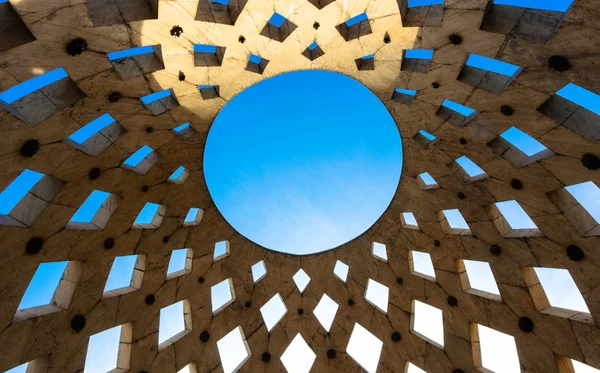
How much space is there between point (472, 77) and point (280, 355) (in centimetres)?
1889

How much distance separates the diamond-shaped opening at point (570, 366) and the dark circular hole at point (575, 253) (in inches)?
192

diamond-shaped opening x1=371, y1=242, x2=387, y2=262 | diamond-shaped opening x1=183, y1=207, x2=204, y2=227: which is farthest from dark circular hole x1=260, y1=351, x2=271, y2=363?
diamond-shaped opening x1=183, y1=207, x2=204, y2=227

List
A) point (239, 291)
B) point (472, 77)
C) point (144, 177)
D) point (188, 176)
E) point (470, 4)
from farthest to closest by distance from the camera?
point (239, 291), point (188, 176), point (144, 177), point (472, 77), point (470, 4)

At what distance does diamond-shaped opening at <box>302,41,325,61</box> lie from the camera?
44.5 feet

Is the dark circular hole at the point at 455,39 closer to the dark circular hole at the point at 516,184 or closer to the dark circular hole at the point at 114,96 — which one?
the dark circular hole at the point at 516,184

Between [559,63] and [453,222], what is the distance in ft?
31.5

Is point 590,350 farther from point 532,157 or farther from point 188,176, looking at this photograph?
point 188,176

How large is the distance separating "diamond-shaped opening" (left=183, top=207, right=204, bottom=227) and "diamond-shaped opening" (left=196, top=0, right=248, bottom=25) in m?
10.4

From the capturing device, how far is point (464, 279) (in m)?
18.1

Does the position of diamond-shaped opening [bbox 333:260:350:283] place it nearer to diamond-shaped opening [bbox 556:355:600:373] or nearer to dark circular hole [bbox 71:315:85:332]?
diamond-shaped opening [bbox 556:355:600:373]

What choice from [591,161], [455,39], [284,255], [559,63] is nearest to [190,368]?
[284,255]

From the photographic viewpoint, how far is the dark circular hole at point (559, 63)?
1009 cm

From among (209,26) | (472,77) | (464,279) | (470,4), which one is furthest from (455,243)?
(209,26)

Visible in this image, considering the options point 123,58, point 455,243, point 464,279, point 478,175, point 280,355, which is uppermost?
point 123,58
